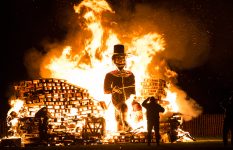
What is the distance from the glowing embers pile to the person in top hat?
693 millimetres

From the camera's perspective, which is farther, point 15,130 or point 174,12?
point 174,12

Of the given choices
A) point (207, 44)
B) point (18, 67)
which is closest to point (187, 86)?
point (207, 44)

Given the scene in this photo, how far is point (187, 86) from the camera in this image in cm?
3809

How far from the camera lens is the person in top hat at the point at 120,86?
22500 millimetres

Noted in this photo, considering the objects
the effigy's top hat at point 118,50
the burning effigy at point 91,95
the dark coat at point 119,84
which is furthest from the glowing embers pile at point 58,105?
the effigy's top hat at point 118,50

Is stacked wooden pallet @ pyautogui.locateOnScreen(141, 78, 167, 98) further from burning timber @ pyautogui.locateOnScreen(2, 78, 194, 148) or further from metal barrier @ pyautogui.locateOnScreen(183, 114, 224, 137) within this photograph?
metal barrier @ pyautogui.locateOnScreen(183, 114, 224, 137)

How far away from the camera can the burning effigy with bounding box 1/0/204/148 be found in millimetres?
21609

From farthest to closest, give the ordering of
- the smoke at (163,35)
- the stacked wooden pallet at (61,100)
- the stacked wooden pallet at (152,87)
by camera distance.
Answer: the smoke at (163,35) → the stacked wooden pallet at (152,87) → the stacked wooden pallet at (61,100)

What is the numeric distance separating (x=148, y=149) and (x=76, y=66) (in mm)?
8798

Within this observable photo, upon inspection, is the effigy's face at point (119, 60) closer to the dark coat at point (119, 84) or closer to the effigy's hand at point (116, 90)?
the dark coat at point (119, 84)

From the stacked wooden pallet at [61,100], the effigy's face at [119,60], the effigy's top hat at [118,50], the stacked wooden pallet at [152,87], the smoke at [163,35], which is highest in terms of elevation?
the smoke at [163,35]

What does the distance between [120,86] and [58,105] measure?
2674mm

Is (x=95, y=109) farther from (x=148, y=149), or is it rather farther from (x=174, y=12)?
(x=174, y=12)

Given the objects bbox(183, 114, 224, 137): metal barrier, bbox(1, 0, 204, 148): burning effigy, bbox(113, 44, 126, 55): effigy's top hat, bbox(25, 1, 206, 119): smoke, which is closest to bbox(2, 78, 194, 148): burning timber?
bbox(1, 0, 204, 148): burning effigy
